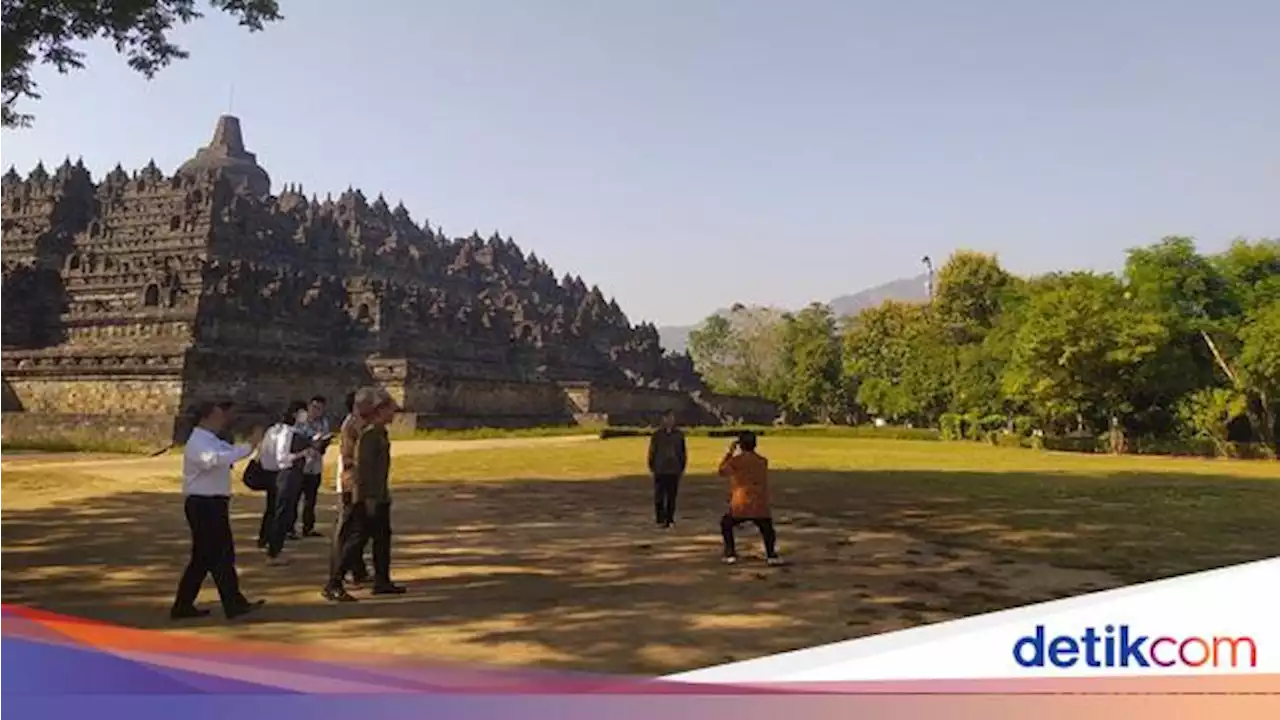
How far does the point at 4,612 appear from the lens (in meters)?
6.23

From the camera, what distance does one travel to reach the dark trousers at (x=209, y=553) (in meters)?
6.44

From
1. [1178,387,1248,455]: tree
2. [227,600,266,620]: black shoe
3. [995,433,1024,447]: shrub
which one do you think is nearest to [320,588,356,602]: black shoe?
[227,600,266,620]: black shoe

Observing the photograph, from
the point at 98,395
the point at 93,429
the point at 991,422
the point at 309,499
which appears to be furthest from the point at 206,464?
the point at 991,422

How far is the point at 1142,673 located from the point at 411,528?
8.33 metres

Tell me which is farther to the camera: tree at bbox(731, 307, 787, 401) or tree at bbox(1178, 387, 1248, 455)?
tree at bbox(731, 307, 787, 401)

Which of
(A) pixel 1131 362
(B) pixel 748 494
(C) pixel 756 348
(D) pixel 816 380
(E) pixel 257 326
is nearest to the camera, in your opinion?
(B) pixel 748 494

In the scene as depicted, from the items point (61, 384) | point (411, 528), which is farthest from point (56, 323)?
point (411, 528)

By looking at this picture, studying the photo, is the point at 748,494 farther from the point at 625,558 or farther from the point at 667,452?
the point at 667,452

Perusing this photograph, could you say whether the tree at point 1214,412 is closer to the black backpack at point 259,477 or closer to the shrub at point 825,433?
the shrub at point 825,433

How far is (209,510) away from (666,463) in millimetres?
5855

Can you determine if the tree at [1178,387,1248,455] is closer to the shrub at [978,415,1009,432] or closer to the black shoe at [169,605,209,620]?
the shrub at [978,415,1009,432]

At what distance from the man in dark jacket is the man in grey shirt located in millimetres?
3739

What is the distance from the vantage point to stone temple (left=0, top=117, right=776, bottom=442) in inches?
1128

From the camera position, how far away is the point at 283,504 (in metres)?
8.92
